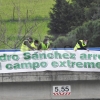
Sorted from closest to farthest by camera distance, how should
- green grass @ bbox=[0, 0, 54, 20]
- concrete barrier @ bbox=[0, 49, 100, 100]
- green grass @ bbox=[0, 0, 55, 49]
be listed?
concrete barrier @ bbox=[0, 49, 100, 100]
green grass @ bbox=[0, 0, 55, 49]
green grass @ bbox=[0, 0, 54, 20]

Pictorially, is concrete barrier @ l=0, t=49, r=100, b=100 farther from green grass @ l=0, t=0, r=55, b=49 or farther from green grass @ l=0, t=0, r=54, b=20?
green grass @ l=0, t=0, r=54, b=20

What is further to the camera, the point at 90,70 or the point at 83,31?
the point at 83,31

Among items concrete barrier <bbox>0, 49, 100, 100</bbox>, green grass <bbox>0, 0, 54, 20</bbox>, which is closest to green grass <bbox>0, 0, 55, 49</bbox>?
green grass <bbox>0, 0, 54, 20</bbox>

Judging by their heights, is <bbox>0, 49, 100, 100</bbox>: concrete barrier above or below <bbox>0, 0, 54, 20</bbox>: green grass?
below

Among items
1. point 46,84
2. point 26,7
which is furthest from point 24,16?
point 46,84

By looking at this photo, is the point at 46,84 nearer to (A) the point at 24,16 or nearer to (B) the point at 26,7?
(A) the point at 24,16

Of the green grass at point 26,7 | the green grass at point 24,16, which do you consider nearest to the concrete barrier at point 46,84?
the green grass at point 24,16

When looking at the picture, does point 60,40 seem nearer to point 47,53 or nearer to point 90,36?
point 90,36

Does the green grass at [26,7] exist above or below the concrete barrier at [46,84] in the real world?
above

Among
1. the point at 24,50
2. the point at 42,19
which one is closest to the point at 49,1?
the point at 42,19

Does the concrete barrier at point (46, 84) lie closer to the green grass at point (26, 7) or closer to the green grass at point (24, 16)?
the green grass at point (24, 16)

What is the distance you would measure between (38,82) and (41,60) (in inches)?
32.3

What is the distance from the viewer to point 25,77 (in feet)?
54.9

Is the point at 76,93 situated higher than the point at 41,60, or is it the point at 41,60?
the point at 41,60
